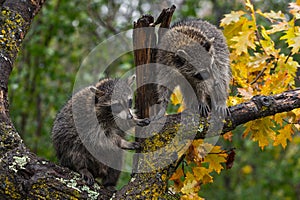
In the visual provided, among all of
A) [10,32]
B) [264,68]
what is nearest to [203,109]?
[264,68]

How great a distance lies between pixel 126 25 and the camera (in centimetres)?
855

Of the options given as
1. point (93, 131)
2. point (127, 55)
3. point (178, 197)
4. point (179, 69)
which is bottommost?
point (178, 197)

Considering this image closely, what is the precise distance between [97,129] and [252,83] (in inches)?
64.3

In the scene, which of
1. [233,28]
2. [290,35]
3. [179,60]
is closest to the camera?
[290,35]

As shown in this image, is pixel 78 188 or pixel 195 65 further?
pixel 195 65

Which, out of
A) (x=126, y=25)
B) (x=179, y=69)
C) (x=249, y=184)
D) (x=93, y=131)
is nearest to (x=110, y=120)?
(x=93, y=131)

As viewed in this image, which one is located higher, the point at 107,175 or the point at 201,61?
the point at 201,61

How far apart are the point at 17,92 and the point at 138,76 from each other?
5.04 metres

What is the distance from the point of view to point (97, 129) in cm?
468

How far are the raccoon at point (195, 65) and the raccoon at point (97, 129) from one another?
425 millimetres

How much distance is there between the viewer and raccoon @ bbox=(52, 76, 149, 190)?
176 inches

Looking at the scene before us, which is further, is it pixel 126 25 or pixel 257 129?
pixel 126 25

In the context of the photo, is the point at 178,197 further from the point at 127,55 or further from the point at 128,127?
the point at 127,55

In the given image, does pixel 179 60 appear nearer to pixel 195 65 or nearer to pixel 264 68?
pixel 195 65
